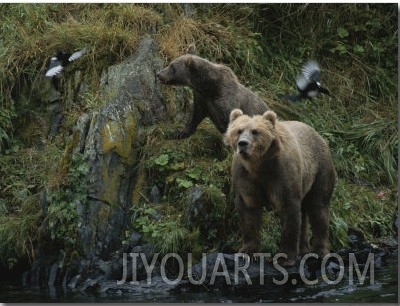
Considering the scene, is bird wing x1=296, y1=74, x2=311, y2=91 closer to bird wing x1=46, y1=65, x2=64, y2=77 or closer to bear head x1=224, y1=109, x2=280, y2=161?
bird wing x1=46, y1=65, x2=64, y2=77

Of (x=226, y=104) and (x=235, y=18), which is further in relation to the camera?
(x=235, y=18)

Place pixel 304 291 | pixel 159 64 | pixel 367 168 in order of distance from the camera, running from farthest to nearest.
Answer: pixel 367 168
pixel 159 64
pixel 304 291

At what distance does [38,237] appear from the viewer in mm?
7992

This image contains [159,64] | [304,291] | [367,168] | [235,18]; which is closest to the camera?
[304,291]

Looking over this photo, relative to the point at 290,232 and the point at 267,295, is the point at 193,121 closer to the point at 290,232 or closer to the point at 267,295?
the point at 290,232

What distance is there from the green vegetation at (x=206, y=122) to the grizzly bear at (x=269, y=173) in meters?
0.65

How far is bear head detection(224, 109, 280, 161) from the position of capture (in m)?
6.64

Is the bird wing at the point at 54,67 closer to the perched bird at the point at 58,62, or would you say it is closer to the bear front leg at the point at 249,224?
the perched bird at the point at 58,62

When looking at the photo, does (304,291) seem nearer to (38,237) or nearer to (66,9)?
(38,237)

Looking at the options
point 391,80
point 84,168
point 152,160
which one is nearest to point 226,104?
point 152,160

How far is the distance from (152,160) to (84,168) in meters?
0.67

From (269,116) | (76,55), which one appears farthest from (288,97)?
(269,116)

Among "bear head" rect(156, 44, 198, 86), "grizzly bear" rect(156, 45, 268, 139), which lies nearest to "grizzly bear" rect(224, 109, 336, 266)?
"grizzly bear" rect(156, 45, 268, 139)

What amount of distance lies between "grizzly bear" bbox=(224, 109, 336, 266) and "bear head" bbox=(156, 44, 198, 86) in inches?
59.6
